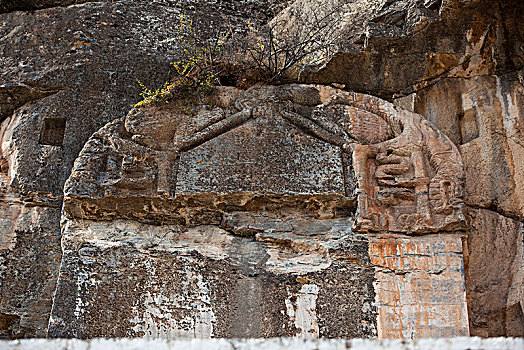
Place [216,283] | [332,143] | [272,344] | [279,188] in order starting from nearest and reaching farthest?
[272,344] → [216,283] → [279,188] → [332,143]

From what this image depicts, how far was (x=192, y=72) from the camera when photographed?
497 cm

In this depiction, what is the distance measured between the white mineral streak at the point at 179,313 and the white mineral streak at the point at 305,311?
483mm

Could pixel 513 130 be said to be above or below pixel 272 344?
above

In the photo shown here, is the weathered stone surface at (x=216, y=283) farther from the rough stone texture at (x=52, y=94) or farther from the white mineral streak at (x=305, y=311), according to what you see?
the rough stone texture at (x=52, y=94)

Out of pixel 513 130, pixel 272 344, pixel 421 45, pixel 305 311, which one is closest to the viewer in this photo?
pixel 272 344

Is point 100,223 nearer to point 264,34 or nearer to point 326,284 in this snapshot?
point 326,284

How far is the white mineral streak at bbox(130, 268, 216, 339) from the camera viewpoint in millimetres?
3949

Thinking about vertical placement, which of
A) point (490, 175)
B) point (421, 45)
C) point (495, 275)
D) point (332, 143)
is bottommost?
point (495, 275)

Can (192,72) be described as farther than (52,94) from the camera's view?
No

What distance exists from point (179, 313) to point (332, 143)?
1552mm

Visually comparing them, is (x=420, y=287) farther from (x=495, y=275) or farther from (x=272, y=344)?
(x=272, y=344)

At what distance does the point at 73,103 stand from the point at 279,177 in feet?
6.02

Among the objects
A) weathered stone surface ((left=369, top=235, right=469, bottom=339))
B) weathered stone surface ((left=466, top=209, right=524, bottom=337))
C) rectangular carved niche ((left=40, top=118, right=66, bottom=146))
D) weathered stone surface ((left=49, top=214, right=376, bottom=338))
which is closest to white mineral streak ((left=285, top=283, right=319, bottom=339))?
weathered stone surface ((left=49, top=214, right=376, bottom=338))

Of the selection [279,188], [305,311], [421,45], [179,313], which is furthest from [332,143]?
[179,313]
